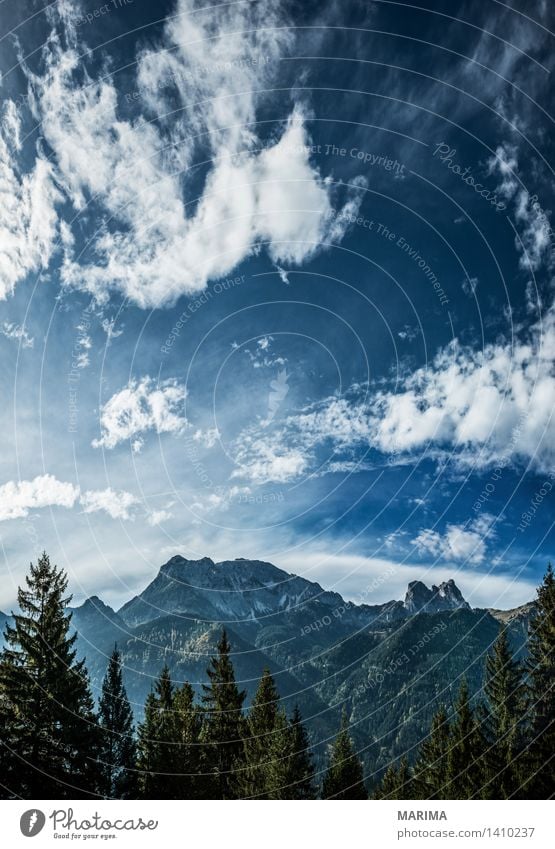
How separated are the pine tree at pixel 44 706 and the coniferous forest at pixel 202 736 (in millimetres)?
44

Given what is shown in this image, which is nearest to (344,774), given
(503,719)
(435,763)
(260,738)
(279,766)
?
(435,763)

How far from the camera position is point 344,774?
45.4 metres

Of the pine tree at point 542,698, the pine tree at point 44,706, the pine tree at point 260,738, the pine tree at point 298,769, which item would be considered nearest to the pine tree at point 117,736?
the pine tree at point 260,738

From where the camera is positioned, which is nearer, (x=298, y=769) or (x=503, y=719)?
(x=503, y=719)

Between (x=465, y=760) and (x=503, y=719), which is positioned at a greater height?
(x=503, y=719)

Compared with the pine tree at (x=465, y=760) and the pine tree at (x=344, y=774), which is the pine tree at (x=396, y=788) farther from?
the pine tree at (x=465, y=760)

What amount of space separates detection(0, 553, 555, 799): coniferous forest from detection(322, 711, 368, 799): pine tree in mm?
139

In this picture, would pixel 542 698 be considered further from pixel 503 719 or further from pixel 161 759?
pixel 161 759

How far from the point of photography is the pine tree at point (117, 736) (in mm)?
32062

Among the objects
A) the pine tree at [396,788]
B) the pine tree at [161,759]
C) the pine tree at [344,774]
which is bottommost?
the pine tree at [396,788]

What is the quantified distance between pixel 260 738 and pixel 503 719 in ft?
57.7

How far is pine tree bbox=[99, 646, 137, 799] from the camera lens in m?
32.1
